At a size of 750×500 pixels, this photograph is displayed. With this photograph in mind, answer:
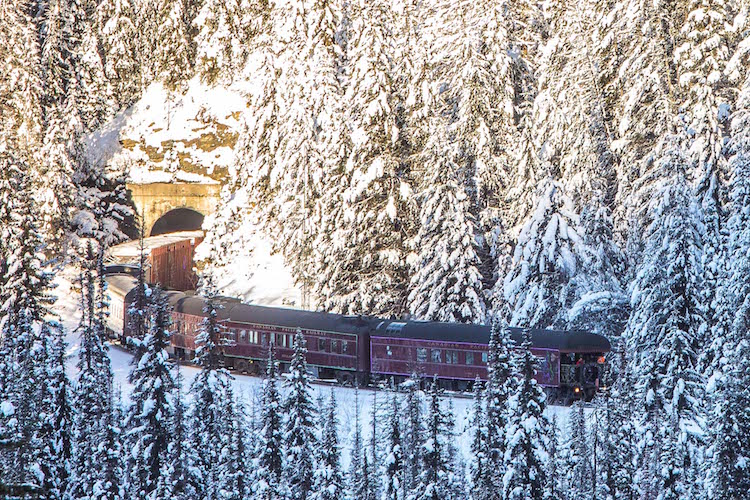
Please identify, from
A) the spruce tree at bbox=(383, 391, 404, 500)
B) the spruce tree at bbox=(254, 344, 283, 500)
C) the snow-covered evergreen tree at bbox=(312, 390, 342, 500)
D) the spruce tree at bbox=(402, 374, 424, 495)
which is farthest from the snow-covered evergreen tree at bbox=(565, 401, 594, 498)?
the spruce tree at bbox=(254, 344, 283, 500)

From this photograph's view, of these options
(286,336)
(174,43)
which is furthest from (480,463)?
(174,43)

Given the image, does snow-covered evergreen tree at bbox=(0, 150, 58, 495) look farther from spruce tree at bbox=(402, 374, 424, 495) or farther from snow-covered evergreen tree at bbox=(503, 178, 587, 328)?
snow-covered evergreen tree at bbox=(503, 178, 587, 328)

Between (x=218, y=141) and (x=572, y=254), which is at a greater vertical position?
(x=218, y=141)

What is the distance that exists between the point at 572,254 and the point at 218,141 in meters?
32.0

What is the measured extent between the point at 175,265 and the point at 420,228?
2128cm

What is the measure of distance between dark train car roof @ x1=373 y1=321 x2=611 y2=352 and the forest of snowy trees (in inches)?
74.4

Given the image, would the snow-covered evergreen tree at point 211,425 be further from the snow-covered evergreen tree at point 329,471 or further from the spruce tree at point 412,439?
the spruce tree at point 412,439

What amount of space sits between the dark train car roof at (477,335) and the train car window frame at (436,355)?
0.47 m

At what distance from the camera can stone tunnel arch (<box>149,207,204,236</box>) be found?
237ft

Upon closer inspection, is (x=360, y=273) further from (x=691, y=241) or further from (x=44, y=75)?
(x=44, y=75)

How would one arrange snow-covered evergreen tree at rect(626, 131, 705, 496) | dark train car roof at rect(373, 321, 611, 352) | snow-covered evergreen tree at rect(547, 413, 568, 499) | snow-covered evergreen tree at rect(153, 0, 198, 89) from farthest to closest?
snow-covered evergreen tree at rect(153, 0, 198, 89), dark train car roof at rect(373, 321, 611, 352), snow-covered evergreen tree at rect(626, 131, 705, 496), snow-covered evergreen tree at rect(547, 413, 568, 499)

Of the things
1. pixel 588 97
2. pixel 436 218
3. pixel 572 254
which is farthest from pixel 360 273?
pixel 588 97

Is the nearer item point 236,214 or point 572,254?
point 572,254

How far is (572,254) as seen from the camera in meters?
38.7
